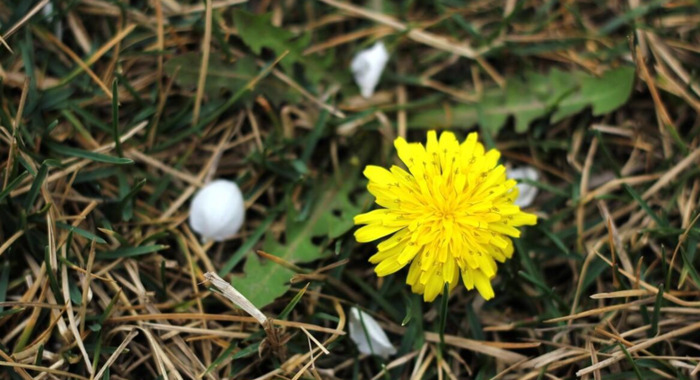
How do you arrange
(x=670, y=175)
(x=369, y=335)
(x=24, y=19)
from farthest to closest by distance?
(x=670, y=175), (x=24, y=19), (x=369, y=335)

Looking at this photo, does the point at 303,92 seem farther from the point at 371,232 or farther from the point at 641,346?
the point at 641,346

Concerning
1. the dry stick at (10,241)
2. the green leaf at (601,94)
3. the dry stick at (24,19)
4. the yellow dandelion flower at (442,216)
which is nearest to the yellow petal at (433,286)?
the yellow dandelion flower at (442,216)

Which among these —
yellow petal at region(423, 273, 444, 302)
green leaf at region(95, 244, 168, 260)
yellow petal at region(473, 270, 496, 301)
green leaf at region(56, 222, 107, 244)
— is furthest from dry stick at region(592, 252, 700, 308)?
green leaf at region(56, 222, 107, 244)

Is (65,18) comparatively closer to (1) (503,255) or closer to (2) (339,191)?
(2) (339,191)

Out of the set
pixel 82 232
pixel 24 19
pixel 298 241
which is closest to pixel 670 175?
pixel 298 241

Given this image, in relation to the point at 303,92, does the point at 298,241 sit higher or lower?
lower

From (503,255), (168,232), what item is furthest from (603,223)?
(168,232)

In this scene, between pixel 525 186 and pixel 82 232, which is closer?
pixel 82 232
